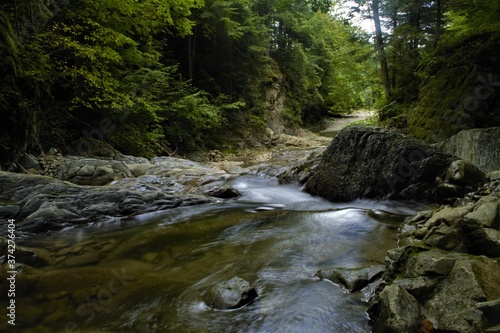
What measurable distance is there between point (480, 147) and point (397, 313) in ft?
18.3

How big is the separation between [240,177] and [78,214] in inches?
194

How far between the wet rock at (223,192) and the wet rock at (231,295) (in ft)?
15.8

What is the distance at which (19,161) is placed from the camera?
303 inches

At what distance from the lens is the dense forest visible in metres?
7.19

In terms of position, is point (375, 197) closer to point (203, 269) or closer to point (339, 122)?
point (203, 269)

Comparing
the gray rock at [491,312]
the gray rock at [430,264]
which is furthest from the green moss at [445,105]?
the gray rock at [491,312]

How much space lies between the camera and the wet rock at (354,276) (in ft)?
A: 9.78

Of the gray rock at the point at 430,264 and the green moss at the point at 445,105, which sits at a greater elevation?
the green moss at the point at 445,105

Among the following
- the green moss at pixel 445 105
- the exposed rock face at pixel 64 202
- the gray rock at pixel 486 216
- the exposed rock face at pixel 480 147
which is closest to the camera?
the gray rock at pixel 486 216

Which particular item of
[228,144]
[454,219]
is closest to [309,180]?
[454,219]

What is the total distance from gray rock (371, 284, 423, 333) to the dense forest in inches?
239

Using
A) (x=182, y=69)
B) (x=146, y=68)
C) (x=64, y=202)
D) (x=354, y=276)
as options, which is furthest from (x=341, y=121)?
(x=354, y=276)

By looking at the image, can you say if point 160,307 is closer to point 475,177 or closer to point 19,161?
point 475,177

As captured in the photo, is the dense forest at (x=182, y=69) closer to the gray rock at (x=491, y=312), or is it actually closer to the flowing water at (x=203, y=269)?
the flowing water at (x=203, y=269)
